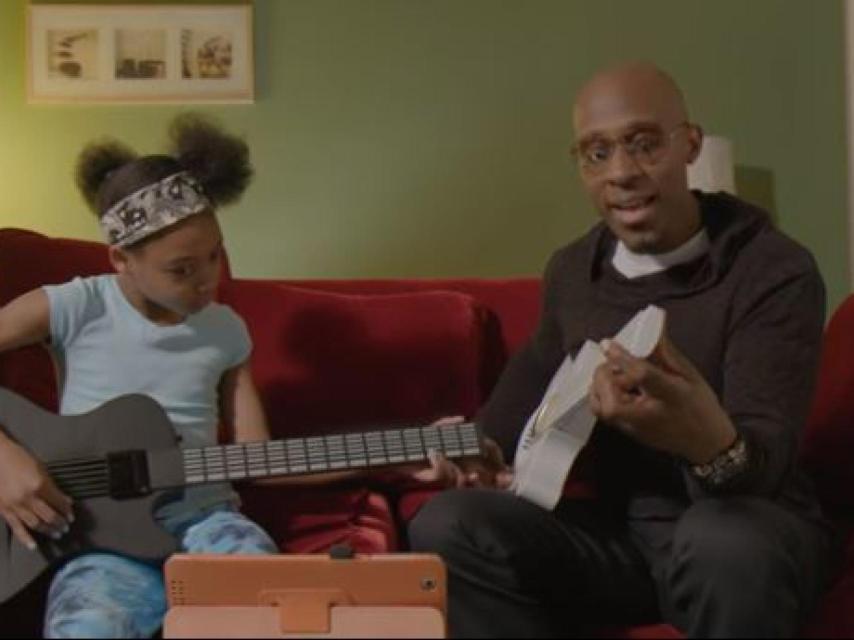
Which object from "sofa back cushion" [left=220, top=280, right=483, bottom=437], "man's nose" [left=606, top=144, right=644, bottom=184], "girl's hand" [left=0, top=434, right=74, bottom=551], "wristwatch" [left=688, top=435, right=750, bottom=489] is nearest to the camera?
"wristwatch" [left=688, top=435, right=750, bottom=489]

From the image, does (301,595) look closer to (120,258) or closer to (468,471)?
(468,471)

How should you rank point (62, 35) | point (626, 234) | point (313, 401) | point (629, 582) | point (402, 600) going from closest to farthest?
1. point (402, 600)
2. point (629, 582)
3. point (626, 234)
4. point (313, 401)
5. point (62, 35)

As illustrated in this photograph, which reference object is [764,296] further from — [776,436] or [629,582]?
[629,582]

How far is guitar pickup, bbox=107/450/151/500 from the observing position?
61.2 inches

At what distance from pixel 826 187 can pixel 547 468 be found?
1.42 metres

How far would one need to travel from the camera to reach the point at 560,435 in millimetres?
1561

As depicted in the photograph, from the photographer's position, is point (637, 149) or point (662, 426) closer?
point (662, 426)

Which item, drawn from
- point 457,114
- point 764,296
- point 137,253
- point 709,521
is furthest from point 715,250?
point 457,114

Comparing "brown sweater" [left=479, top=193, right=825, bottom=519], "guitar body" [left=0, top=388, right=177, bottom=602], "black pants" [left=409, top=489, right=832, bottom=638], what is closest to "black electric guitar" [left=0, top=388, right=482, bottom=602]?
"guitar body" [left=0, top=388, right=177, bottom=602]

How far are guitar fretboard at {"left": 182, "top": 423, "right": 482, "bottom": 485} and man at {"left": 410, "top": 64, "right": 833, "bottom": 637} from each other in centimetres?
10

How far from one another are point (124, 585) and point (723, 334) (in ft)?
2.71

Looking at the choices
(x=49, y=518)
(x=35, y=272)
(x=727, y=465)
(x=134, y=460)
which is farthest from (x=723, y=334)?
(x=35, y=272)

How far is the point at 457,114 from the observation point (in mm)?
2621

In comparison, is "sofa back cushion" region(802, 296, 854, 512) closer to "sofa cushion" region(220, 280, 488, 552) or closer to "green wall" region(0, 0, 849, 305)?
"sofa cushion" region(220, 280, 488, 552)
